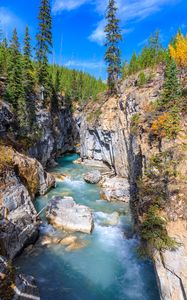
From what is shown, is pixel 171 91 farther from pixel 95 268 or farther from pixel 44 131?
pixel 44 131

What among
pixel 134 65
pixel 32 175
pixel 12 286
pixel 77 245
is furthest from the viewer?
pixel 134 65

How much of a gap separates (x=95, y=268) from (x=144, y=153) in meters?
9.21

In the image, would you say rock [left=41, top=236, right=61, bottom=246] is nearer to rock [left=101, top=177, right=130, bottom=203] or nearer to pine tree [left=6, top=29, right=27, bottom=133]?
rock [left=101, top=177, right=130, bottom=203]

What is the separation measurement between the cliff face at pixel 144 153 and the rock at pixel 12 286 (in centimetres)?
581

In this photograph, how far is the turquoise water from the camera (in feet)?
37.9

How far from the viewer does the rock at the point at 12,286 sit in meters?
8.09

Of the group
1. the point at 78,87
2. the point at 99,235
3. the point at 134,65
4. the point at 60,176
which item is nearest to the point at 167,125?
the point at 99,235

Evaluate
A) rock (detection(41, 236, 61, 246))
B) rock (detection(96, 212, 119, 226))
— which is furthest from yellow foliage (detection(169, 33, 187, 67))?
rock (detection(41, 236, 61, 246))

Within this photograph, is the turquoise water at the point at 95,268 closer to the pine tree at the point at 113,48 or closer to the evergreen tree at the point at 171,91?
the evergreen tree at the point at 171,91

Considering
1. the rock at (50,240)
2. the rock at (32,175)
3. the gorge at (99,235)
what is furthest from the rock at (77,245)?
the rock at (32,175)

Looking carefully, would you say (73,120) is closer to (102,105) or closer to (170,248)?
(102,105)

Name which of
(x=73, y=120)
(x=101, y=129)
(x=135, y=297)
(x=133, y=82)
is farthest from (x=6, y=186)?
(x=73, y=120)

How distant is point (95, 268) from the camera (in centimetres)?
1347

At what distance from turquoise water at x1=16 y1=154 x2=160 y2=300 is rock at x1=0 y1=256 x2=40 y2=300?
7.79 ft
